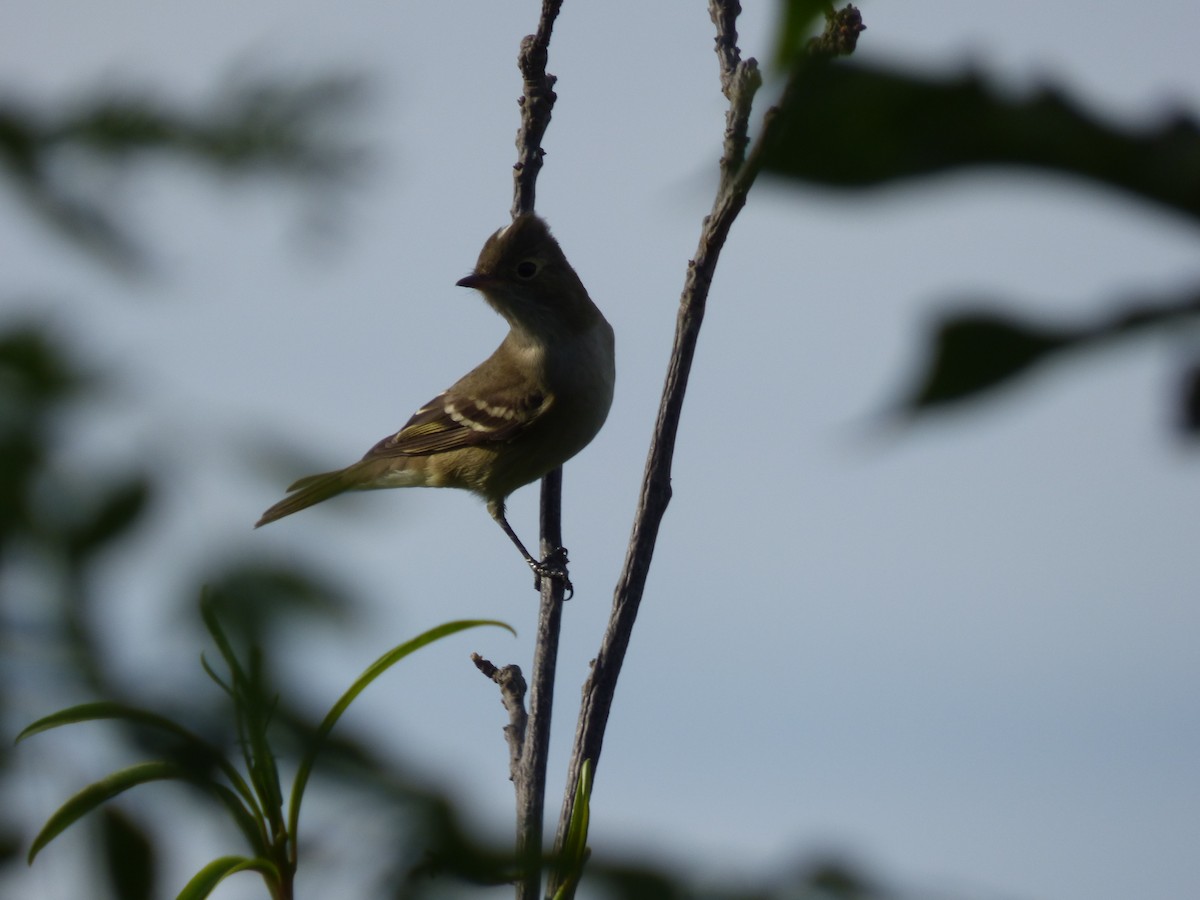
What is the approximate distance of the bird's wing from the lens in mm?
8477

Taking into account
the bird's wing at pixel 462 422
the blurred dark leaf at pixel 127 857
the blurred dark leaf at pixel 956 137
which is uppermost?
the bird's wing at pixel 462 422

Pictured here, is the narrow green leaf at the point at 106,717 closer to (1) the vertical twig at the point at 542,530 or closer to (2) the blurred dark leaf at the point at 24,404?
(2) the blurred dark leaf at the point at 24,404

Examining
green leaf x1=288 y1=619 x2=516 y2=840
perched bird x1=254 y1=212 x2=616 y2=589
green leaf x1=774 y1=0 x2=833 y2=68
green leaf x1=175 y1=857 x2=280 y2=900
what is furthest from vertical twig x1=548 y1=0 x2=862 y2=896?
perched bird x1=254 y1=212 x2=616 y2=589

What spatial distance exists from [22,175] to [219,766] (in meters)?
0.43

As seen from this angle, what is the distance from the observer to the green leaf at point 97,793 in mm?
778

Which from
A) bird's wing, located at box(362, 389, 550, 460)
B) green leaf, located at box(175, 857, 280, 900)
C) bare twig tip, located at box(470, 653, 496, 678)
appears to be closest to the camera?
green leaf, located at box(175, 857, 280, 900)

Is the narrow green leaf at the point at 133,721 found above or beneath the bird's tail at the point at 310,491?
beneath

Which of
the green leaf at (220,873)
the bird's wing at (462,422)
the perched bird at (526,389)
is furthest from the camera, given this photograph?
the bird's wing at (462,422)

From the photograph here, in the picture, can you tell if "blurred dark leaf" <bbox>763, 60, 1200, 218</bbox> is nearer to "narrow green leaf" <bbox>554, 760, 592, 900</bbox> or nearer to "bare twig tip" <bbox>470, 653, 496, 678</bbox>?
"narrow green leaf" <bbox>554, 760, 592, 900</bbox>

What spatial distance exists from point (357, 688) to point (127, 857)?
1.28ft

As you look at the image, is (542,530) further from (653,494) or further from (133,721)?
(133,721)

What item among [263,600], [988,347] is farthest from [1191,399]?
[263,600]

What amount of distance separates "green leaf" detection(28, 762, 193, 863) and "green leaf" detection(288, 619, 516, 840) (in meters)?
0.09

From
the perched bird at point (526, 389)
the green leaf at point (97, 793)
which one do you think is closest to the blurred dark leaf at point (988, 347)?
the green leaf at point (97, 793)
